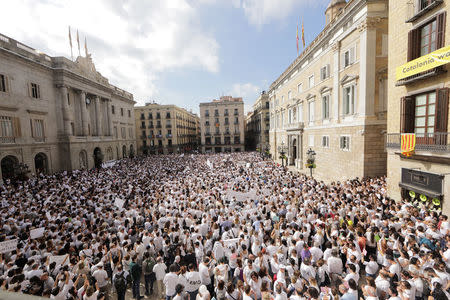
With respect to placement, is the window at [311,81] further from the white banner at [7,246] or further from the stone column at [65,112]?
the stone column at [65,112]

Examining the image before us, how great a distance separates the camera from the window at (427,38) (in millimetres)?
9297

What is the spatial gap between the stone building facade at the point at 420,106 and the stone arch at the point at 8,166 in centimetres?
3211

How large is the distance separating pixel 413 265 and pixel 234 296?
4.46m

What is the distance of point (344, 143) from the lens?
18.3 meters

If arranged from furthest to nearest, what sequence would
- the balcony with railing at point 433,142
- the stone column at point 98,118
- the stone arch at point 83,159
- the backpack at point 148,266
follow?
the stone column at point 98,118
the stone arch at point 83,159
the balcony with railing at point 433,142
the backpack at point 148,266

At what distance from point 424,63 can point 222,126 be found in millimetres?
53996

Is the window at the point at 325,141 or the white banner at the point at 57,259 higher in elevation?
the window at the point at 325,141

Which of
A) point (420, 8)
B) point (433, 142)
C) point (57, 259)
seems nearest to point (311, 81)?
point (420, 8)

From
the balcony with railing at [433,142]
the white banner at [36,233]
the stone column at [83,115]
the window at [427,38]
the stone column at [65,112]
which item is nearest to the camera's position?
the white banner at [36,233]

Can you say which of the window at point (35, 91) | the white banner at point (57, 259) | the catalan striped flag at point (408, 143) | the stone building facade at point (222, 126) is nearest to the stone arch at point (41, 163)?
the window at point (35, 91)

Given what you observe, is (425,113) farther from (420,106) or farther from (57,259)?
(57,259)

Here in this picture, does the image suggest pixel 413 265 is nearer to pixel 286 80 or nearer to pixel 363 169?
pixel 363 169

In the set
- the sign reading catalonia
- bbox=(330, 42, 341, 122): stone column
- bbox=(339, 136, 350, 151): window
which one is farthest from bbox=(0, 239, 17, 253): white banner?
bbox=(330, 42, 341, 122): stone column

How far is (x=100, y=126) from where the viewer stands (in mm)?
36281
